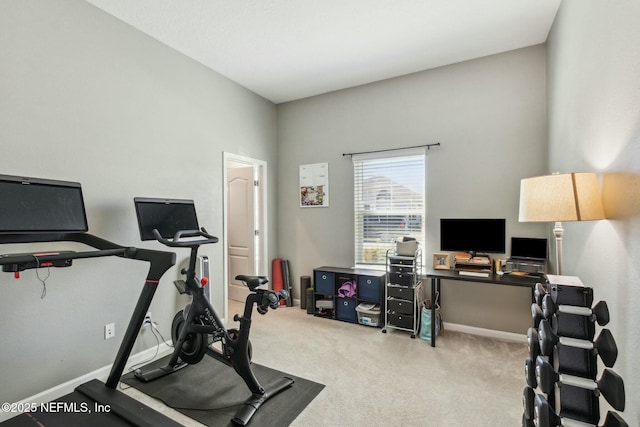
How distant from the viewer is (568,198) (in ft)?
5.10

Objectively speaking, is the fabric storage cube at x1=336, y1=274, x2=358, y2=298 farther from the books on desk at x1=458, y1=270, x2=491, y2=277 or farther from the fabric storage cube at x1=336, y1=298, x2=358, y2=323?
the books on desk at x1=458, y1=270, x2=491, y2=277

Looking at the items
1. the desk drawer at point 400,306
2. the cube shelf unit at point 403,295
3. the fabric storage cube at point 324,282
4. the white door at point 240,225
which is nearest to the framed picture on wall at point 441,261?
the cube shelf unit at point 403,295

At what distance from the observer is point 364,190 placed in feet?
13.4

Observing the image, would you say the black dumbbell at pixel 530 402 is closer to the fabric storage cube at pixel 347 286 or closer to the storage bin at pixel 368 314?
the storage bin at pixel 368 314

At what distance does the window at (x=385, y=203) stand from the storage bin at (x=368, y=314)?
0.63 metres

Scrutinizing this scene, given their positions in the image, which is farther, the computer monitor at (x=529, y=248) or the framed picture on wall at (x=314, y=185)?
the framed picture on wall at (x=314, y=185)

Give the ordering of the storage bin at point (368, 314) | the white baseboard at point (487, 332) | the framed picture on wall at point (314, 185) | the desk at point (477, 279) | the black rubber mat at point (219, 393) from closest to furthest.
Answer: the black rubber mat at point (219, 393), the desk at point (477, 279), the white baseboard at point (487, 332), the storage bin at point (368, 314), the framed picture on wall at point (314, 185)

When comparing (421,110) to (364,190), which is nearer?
(421,110)

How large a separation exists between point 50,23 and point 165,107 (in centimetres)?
Answer: 99

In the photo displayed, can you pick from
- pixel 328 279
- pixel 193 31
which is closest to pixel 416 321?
pixel 328 279

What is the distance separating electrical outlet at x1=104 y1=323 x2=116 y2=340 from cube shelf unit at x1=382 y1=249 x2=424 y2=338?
2712mm

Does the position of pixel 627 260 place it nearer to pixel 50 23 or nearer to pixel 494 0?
pixel 494 0

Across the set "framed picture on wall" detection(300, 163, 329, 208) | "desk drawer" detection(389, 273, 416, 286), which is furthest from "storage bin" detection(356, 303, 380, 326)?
"framed picture on wall" detection(300, 163, 329, 208)

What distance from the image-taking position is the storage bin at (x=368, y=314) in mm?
3590
